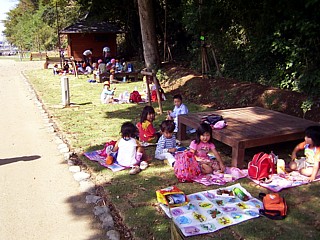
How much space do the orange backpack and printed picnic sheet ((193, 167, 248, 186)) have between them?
34.2 inches

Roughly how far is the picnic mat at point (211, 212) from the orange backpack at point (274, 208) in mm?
110

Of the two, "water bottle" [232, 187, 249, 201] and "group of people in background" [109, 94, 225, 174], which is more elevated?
"group of people in background" [109, 94, 225, 174]

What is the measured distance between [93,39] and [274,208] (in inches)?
887

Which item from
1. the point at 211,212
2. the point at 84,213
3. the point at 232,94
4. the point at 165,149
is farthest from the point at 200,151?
the point at 232,94

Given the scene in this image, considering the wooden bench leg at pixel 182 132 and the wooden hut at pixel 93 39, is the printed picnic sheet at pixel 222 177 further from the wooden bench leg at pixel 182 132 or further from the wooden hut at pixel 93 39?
the wooden hut at pixel 93 39

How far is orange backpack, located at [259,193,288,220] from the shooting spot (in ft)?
11.6

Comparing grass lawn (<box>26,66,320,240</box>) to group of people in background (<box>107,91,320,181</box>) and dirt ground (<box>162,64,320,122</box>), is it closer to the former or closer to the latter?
group of people in background (<box>107,91,320,181</box>)

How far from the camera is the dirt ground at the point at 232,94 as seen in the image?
26.0ft

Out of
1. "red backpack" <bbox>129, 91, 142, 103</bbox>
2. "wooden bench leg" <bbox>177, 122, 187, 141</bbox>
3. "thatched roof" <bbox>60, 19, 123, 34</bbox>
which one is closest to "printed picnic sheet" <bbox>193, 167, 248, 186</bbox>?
"wooden bench leg" <bbox>177, 122, 187, 141</bbox>

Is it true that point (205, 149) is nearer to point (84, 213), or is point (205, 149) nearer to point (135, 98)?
point (84, 213)

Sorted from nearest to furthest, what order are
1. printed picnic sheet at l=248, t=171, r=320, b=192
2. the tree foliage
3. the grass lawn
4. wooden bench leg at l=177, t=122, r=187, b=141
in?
the grass lawn < printed picnic sheet at l=248, t=171, r=320, b=192 < wooden bench leg at l=177, t=122, r=187, b=141 < the tree foliage

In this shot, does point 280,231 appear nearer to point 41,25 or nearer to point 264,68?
point 264,68

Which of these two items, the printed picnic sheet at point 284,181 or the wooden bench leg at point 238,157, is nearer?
the printed picnic sheet at point 284,181

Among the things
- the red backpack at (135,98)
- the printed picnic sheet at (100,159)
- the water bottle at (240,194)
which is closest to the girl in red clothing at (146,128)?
the printed picnic sheet at (100,159)
